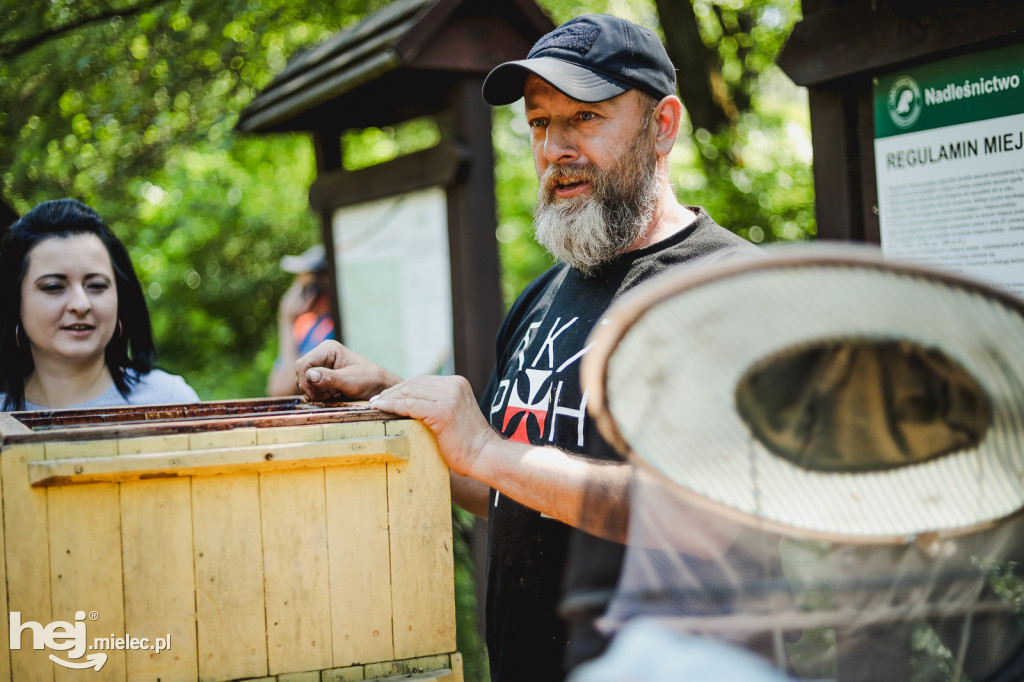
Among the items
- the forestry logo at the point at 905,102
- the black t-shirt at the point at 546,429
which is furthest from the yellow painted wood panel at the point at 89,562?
the forestry logo at the point at 905,102

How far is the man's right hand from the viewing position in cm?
210

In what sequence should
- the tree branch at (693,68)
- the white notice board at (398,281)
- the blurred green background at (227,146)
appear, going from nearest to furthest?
the blurred green background at (227,146), the white notice board at (398,281), the tree branch at (693,68)

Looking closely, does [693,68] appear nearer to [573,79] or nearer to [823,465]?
[573,79]

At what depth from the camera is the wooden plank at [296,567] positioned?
1598 millimetres

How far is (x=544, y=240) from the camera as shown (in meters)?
2.18

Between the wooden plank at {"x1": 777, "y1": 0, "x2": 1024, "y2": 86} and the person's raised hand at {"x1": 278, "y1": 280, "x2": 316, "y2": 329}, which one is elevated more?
the wooden plank at {"x1": 777, "y1": 0, "x2": 1024, "y2": 86}

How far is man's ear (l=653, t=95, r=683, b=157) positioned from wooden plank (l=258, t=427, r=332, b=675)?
121 centimetres

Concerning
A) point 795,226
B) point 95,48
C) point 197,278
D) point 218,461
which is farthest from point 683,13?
point 197,278

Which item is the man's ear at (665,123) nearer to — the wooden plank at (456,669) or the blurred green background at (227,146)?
the wooden plank at (456,669)

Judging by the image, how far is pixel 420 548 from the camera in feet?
5.58

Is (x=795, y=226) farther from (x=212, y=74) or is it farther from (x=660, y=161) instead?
(x=212, y=74)

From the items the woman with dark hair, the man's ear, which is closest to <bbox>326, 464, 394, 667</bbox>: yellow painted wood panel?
the man's ear

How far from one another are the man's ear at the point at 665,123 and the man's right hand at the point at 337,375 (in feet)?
3.17

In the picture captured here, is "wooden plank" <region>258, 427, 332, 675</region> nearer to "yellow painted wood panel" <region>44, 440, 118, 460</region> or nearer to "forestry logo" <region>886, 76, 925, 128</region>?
"yellow painted wood panel" <region>44, 440, 118, 460</region>
